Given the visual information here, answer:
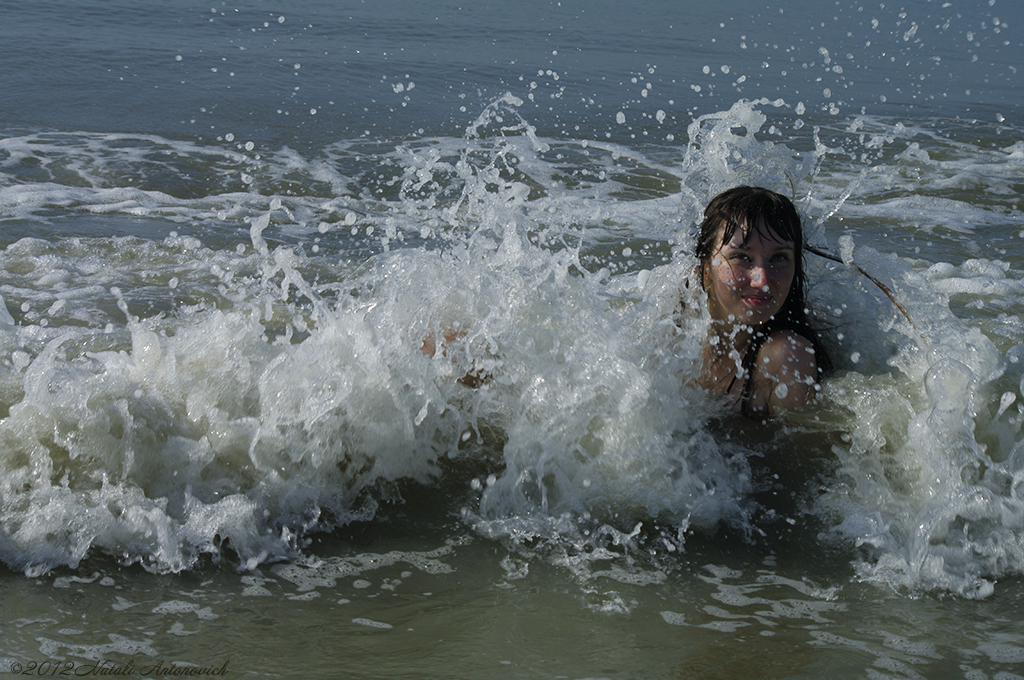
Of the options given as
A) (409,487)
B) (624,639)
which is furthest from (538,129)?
(624,639)

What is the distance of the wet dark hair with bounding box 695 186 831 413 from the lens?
→ 3922 millimetres

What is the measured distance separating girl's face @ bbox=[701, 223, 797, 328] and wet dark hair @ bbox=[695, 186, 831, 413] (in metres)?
0.02

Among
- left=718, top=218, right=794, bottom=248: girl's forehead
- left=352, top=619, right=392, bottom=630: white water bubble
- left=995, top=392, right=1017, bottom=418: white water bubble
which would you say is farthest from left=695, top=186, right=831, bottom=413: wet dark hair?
left=352, top=619, right=392, bottom=630: white water bubble

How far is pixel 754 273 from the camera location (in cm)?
389

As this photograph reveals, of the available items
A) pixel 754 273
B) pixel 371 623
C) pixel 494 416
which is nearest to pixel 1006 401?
pixel 754 273

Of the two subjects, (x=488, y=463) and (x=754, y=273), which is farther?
(x=754, y=273)

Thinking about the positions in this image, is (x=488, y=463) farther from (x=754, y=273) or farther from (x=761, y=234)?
(x=761, y=234)

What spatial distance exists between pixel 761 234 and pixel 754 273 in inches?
6.8

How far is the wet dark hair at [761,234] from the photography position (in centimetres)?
392

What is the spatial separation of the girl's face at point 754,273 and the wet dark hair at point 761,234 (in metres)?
0.02

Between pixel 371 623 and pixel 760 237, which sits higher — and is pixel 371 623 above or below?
below

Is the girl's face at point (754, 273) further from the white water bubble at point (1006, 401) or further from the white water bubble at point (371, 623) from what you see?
the white water bubble at point (371, 623)

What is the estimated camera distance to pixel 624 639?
252 centimetres

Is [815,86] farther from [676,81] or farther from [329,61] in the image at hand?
[329,61]
